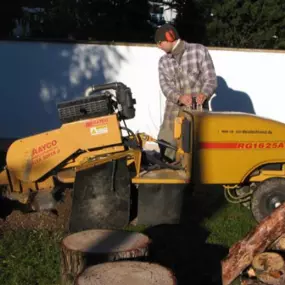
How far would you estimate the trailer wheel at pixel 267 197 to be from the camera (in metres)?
6.66

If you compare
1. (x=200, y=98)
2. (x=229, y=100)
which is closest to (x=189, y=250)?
(x=200, y=98)

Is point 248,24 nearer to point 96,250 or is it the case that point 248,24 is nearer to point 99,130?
point 99,130

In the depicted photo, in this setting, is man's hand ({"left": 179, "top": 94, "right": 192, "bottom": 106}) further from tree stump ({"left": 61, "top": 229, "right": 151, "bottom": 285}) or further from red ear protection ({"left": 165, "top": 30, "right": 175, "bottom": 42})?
tree stump ({"left": 61, "top": 229, "right": 151, "bottom": 285})

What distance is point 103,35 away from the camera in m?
22.7

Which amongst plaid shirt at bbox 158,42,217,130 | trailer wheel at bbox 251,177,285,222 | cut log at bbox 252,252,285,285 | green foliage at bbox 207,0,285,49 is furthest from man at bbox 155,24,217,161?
green foliage at bbox 207,0,285,49

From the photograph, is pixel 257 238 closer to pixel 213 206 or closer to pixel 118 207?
pixel 118 207

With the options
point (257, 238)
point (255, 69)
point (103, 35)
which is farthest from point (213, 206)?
point (103, 35)

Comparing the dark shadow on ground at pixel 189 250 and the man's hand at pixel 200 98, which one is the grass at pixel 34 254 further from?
the man's hand at pixel 200 98

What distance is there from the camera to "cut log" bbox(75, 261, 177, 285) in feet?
13.6

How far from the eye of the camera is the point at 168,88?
736cm

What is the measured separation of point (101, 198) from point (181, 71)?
1.83m

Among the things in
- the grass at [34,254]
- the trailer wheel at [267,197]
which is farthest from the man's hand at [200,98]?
the grass at [34,254]

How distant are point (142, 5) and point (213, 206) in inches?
647

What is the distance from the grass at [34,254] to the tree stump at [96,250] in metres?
0.40
